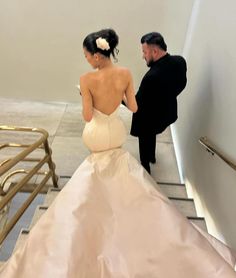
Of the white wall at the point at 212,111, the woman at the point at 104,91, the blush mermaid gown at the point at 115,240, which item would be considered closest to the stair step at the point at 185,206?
the white wall at the point at 212,111

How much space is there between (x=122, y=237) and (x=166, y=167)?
199cm

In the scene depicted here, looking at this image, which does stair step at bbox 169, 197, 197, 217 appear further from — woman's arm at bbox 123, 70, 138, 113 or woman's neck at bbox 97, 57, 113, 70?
woman's neck at bbox 97, 57, 113, 70

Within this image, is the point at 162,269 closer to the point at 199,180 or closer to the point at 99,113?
the point at 99,113

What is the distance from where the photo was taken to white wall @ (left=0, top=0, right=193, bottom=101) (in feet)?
12.5

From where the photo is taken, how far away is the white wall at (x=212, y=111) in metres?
2.00

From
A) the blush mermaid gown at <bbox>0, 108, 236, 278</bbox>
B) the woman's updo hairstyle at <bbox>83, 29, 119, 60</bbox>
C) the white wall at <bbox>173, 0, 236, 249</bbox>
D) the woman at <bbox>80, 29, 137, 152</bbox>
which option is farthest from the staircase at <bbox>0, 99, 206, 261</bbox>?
the woman's updo hairstyle at <bbox>83, 29, 119, 60</bbox>

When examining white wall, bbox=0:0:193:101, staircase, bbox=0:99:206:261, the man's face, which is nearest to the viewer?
the man's face

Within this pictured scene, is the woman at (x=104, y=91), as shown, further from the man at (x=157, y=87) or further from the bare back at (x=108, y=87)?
the man at (x=157, y=87)

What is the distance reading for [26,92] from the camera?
15.1ft

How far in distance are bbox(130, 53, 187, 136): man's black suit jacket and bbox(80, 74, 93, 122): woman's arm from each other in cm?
57

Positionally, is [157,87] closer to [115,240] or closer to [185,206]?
[185,206]

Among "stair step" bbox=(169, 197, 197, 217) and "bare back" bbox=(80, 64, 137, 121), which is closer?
"bare back" bbox=(80, 64, 137, 121)

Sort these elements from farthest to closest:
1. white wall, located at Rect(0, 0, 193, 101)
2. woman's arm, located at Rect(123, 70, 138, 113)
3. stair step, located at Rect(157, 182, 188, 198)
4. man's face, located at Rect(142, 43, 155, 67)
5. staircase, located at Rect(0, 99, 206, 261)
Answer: white wall, located at Rect(0, 0, 193, 101) → stair step, located at Rect(157, 182, 188, 198) → staircase, located at Rect(0, 99, 206, 261) → man's face, located at Rect(142, 43, 155, 67) → woman's arm, located at Rect(123, 70, 138, 113)

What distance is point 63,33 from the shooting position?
4043 mm
